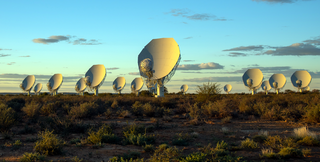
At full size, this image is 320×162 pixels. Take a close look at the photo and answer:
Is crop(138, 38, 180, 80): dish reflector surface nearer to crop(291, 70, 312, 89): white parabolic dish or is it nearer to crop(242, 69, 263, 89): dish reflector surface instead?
crop(242, 69, 263, 89): dish reflector surface

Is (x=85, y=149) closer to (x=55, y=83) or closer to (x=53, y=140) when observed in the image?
(x=53, y=140)

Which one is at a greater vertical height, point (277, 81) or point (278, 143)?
point (277, 81)

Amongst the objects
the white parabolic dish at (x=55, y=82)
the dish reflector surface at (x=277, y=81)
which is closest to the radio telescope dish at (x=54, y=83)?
the white parabolic dish at (x=55, y=82)

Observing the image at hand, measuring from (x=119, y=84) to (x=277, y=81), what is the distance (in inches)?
1441

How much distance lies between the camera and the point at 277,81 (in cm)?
5716

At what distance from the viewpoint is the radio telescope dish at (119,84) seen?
194ft

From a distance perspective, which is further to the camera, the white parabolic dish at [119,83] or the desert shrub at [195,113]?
the white parabolic dish at [119,83]

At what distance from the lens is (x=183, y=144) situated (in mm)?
7301

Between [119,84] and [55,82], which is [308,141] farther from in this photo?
[55,82]

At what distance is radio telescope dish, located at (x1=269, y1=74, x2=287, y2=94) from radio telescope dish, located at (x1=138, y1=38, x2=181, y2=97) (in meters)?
35.3

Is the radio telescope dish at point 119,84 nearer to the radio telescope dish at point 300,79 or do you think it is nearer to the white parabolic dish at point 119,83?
the white parabolic dish at point 119,83

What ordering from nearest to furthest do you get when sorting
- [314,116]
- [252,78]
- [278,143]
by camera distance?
[278,143], [314,116], [252,78]

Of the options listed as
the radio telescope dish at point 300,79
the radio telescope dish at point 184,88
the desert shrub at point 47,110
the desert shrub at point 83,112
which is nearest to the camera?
the desert shrub at point 83,112

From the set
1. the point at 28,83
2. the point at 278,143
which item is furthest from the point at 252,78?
the point at 28,83
